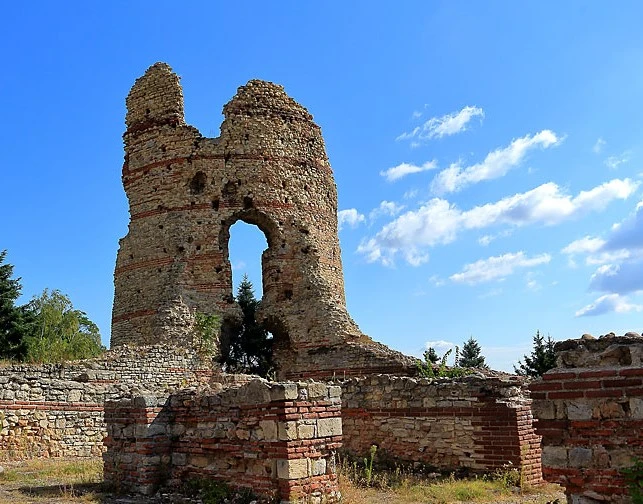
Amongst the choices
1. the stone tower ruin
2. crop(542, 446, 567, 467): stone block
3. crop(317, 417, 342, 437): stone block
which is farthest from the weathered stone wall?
the stone tower ruin

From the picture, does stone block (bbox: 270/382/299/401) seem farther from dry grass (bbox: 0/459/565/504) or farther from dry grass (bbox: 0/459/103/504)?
dry grass (bbox: 0/459/103/504)

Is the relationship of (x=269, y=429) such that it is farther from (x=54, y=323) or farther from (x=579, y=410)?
(x=54, y=323)

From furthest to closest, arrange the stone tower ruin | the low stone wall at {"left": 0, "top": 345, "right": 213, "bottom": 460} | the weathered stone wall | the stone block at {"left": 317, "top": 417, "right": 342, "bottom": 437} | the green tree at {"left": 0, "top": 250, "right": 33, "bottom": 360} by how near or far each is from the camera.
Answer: the green tree at {"left": 0, "top": 250, "right": 33, "bottom": 360}
the stone tower ruin
the low stone wall at {"left": 0, "top": 345, "right": 213, "bottom": 460}
the stone block at {"left": 317, "top": 417, "right": 342, "bottom": 437}
the weathered stone wall

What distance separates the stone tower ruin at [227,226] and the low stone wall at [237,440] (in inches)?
332

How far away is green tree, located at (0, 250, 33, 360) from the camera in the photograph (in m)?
24.4

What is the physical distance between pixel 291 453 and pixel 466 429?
3.94 metres

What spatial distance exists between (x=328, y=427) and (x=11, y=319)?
2204cm

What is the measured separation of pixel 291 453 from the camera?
6.49 meters

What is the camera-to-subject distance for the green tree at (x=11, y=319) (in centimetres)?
2439

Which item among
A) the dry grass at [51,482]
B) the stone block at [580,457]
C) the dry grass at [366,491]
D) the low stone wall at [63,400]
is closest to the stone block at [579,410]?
the stone block at [580,457]

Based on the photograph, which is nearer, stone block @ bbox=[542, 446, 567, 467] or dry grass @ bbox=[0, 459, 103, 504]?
stone block @ bbox=[542, 446, 567, 467]

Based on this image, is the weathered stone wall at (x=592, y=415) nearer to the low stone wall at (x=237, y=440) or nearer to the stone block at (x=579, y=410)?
the stone block at (x=579, y=410)

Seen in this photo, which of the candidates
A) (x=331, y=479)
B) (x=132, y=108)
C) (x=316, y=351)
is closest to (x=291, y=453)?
(x=331, y=479)

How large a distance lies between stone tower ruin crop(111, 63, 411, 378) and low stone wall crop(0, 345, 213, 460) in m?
2.53
